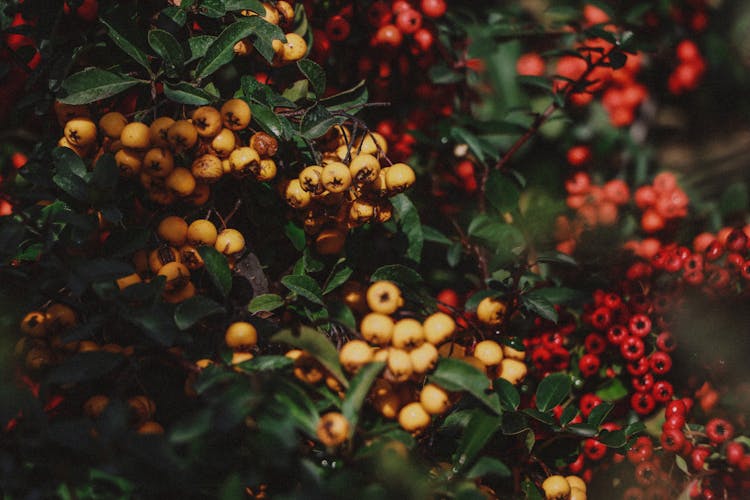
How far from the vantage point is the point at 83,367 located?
126cm

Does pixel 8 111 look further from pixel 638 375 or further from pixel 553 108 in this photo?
pixel 638 375

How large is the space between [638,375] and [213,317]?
4.62ft

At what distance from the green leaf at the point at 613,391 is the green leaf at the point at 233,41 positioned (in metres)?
1.54

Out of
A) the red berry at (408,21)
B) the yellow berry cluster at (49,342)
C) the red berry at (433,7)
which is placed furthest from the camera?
the red berry at (433,7)

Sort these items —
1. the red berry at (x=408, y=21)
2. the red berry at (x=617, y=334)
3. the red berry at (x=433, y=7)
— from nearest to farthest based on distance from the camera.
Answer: the red berry at (x=617, y=334) < the red berry at (x=408, y=21) < the red berry at (x=433, y=7)

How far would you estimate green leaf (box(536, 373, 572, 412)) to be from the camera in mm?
1681

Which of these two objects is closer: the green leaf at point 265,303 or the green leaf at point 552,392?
the green leaf at point 265,303

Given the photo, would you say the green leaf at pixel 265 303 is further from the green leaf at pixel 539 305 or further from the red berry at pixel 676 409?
the red berry at pixel 676 409

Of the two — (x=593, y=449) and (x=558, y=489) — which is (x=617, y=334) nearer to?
(x=593, y=449)

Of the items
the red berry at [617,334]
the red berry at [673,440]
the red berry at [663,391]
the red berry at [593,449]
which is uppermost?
the red berry at [617,334]

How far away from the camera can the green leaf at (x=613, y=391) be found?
83.5 inches

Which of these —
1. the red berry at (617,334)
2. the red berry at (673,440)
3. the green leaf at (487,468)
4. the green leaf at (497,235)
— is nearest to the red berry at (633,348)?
the red berry at (617,334)

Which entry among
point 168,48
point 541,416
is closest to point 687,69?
point 541,416

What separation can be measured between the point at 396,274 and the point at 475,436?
0.46 m
